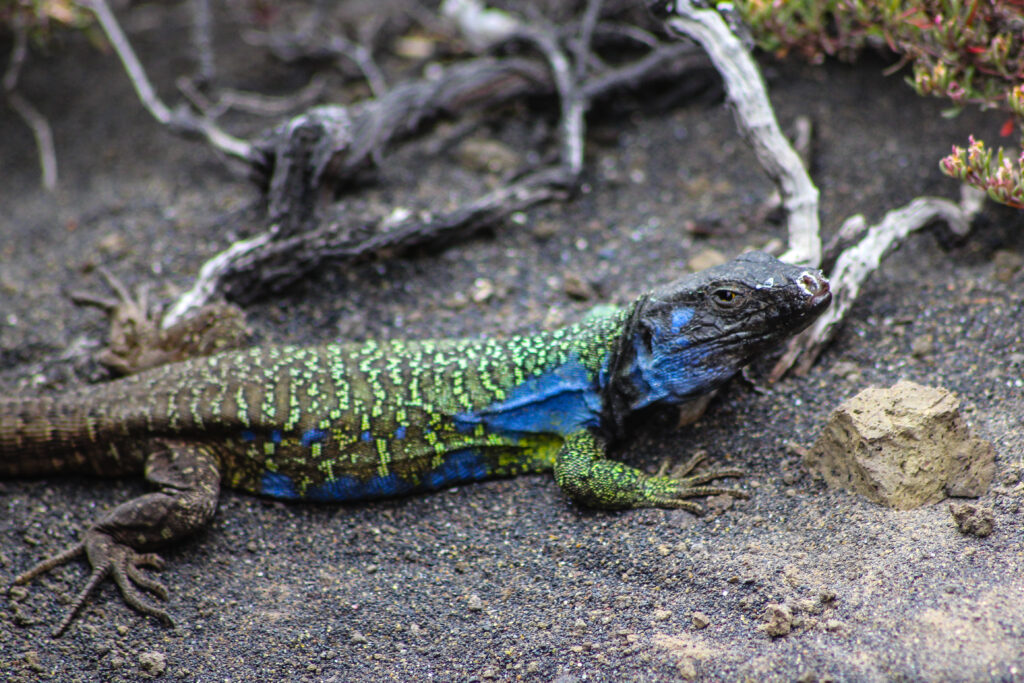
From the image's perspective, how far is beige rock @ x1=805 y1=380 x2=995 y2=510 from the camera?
3924 millimetres

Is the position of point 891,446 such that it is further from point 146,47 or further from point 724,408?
point 146,47

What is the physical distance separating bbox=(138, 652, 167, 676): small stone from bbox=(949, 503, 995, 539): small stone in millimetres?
3546

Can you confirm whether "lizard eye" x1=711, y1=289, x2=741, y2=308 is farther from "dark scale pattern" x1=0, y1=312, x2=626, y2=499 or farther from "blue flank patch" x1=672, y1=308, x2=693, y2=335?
"dark scale pattern" x1=0, y1=312, x2=626, y2=499

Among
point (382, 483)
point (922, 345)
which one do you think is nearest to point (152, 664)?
point (382, 483)

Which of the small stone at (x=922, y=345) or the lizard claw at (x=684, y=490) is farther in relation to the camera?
the small stone at (x=922, y=345)

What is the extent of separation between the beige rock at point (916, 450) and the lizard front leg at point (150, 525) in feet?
10.8

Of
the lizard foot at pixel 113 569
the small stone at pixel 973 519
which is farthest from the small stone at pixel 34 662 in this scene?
the small stone at pixel 973 519

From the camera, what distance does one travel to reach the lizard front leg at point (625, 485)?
4.39 m

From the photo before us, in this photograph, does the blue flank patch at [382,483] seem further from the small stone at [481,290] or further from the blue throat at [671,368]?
the small stone at [481,290]

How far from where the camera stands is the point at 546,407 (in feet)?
15.6

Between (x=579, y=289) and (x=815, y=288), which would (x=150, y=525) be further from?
(x=815, y=288)

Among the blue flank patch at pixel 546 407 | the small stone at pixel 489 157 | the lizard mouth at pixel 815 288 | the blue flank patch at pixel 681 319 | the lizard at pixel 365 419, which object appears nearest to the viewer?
the lizard mouth at pixel 815 288

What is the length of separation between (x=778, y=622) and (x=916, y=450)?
105 cm

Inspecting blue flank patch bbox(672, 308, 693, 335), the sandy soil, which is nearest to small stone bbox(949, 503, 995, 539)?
the sandy soil
